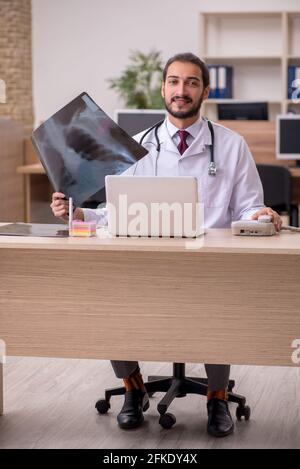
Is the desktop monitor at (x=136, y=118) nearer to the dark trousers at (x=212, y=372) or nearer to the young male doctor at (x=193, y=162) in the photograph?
the young male doctor at (x=193, y=162)

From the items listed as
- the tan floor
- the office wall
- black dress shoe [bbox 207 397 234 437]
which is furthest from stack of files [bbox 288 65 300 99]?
black dress shoe [bbox 207 397 234 437]

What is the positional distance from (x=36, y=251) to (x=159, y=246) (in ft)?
1.42

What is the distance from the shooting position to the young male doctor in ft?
10.00

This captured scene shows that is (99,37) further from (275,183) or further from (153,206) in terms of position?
(153,206)

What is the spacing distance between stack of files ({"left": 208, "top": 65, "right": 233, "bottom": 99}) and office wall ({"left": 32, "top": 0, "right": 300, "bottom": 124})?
63cm

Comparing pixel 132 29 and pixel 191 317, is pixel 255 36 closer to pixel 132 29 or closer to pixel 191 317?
pixel 132 29

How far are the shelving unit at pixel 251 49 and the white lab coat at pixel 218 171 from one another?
18.3 ft

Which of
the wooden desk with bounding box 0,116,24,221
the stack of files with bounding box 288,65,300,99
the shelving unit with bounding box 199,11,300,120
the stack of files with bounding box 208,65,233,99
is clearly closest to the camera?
the wooden desk with bounding box 0,116,24,221

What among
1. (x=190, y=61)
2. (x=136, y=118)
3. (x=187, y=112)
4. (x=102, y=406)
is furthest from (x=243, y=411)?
(x=136, y=118)

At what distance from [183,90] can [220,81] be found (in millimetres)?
5539

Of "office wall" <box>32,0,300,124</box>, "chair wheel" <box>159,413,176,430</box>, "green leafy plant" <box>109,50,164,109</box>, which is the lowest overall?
"chair wheel" <box>159,413,176,430</box>

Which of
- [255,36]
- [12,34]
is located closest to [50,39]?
[12,34]

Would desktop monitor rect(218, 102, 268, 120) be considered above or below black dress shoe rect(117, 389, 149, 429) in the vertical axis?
above

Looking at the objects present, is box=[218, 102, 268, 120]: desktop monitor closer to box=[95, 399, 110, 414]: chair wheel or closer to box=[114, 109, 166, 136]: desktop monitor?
box=[114, 109, 166, 136]: desktop monitor
